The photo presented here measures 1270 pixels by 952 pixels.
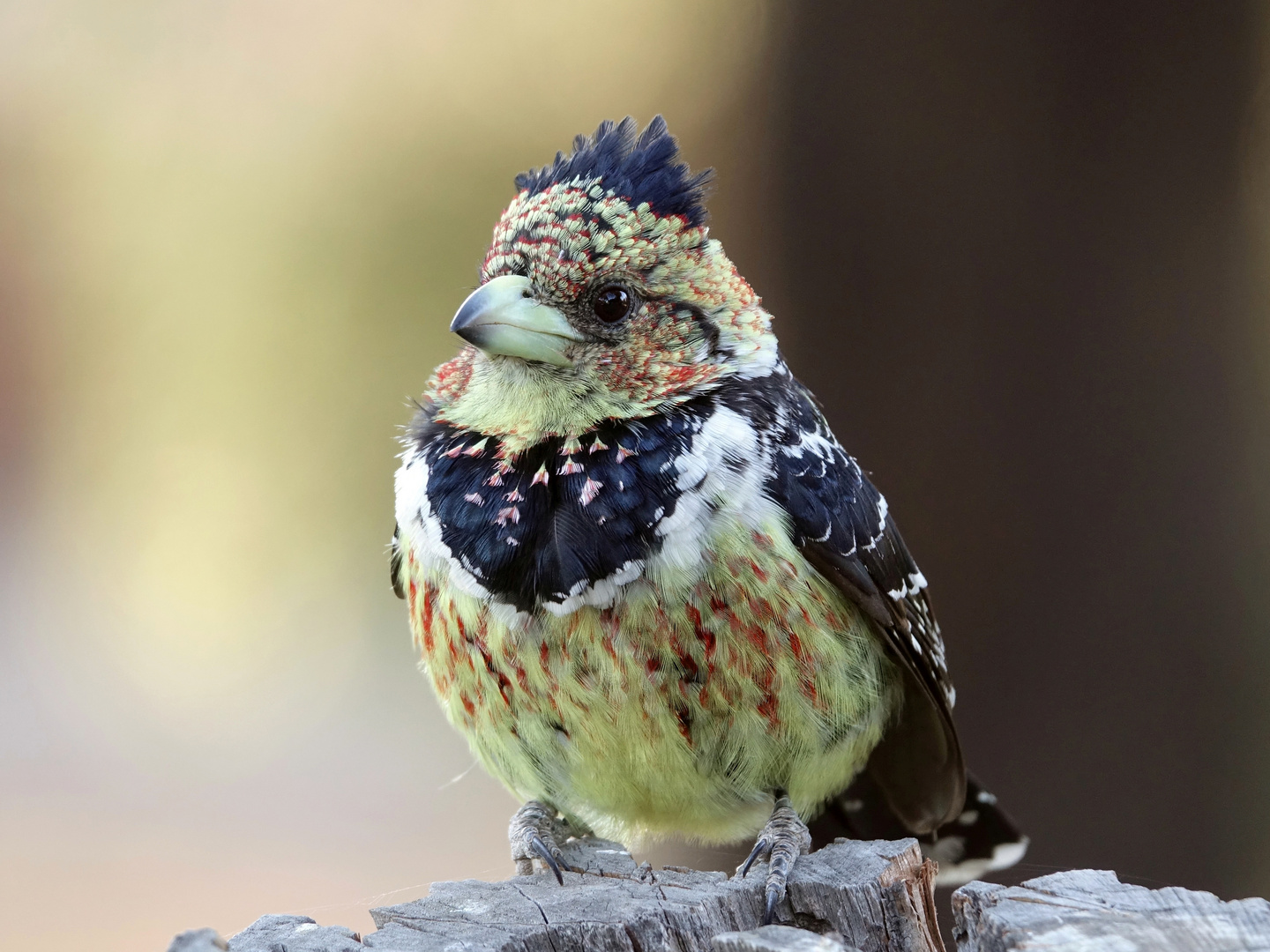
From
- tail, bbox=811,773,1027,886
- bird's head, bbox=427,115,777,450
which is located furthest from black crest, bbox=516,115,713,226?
tail, bbox=811,773,1027,886

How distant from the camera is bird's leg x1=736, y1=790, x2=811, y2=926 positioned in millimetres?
1957

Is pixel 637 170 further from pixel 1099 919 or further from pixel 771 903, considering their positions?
pixel 1099 919

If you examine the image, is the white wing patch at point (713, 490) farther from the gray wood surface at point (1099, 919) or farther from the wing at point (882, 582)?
the gray wood surface at point (1099, 919)

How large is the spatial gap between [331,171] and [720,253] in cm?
380

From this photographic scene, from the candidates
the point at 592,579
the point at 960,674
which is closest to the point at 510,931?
the point at 592,579

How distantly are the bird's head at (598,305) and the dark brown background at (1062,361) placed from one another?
3.90 feet

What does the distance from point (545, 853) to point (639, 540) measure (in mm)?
654

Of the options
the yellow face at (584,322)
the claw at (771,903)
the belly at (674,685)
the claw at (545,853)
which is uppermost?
the yellow face at (584,322)

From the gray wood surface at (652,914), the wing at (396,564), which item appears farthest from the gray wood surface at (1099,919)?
the wing at (396,564)

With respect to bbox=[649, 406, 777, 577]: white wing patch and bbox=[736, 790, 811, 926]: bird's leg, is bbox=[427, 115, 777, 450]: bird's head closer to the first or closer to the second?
bbox=[649, 406, 777, 577]: white wing patch

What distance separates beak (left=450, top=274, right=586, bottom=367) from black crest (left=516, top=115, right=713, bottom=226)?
0.88 feet

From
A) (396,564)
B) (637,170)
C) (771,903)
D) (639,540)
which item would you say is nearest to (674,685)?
(639,540)

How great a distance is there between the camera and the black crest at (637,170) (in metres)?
2.33

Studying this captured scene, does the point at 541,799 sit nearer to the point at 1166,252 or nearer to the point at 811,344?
the point at 811,344
